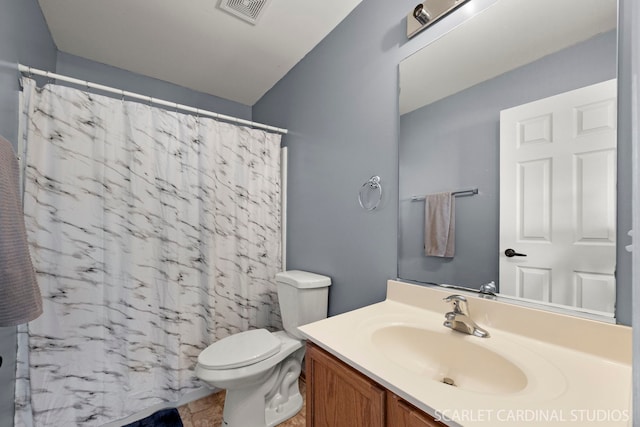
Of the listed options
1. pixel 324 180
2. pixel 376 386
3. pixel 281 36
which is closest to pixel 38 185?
pixel 324 180

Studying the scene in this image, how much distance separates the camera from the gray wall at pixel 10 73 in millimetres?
1049

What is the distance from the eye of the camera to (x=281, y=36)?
5.51 feet

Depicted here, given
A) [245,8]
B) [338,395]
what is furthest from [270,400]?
[245,8]

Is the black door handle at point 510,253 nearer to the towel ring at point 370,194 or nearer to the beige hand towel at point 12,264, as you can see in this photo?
the towel ring at point 370,194

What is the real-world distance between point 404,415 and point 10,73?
1965 mm

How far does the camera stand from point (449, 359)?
2.80 ft

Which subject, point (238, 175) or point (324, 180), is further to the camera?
point (238, 175)

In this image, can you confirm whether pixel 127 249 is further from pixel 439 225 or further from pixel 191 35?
pixel 439 225

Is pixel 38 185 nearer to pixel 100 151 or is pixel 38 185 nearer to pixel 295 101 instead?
pixel 100 151

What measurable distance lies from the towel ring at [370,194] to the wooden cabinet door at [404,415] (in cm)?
86

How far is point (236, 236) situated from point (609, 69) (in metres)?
1.90

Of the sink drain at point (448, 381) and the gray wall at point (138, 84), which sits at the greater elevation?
the gray wall at point (138, 84)

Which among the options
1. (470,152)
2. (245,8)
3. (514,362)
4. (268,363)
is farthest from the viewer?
(245,8)

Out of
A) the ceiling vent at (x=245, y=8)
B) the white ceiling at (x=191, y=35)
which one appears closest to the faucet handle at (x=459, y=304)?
the white ceiling at (x=191, y=35)
